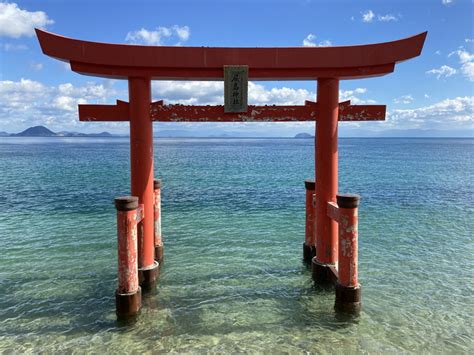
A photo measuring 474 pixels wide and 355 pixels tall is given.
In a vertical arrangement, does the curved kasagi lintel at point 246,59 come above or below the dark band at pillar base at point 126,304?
above

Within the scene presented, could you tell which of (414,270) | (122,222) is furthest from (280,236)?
(122,222)

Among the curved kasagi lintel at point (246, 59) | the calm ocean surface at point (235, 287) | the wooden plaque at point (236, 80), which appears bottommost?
the calm ocean surface at point (235, 287)

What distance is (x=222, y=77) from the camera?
20.3ft

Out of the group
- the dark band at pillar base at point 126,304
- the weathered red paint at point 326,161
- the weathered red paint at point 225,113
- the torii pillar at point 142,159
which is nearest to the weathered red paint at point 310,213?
the weathered red paint at point 326,161

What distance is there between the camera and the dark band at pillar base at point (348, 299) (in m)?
5.61

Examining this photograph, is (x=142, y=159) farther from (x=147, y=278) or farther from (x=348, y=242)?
(x=348, y=242)

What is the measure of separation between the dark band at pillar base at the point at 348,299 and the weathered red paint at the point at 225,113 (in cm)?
288

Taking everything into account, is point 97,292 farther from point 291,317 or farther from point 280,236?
point 280,236

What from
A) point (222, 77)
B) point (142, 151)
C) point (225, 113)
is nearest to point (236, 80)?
point (222, 77)

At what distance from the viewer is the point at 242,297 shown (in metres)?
6.45

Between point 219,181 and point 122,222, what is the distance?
64.8ft

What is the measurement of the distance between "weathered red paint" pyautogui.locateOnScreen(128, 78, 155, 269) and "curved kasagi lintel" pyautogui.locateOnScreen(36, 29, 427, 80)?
31 cm

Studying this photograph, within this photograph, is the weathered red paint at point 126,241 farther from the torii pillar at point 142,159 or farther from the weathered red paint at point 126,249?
the torii pillar at point 142,159

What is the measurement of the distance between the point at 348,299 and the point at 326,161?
2.30 metres
